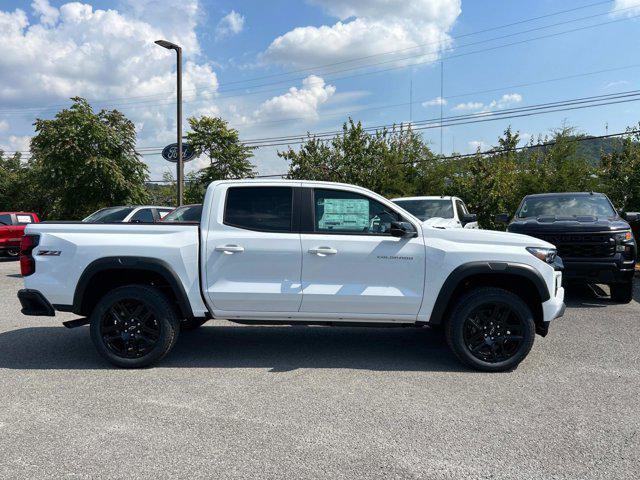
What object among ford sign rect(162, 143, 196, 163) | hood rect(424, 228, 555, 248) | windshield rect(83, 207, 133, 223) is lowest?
hood rect(424, 228, 555, 248)

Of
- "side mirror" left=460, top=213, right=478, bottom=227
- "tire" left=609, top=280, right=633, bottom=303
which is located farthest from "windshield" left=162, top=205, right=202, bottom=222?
"tire" left=609, top=280, right=633, bottom=303

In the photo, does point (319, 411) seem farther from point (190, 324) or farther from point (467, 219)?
point (467, 219)

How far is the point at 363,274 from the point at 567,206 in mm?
6381

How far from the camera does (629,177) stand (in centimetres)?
1656

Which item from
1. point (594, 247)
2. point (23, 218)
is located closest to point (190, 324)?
point (594, 247)

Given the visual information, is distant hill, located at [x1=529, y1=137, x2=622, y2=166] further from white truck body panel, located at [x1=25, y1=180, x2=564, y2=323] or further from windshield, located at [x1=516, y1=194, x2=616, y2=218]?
white truck body panel, located at [x1=25, y1=180, x2=564, y2=323]

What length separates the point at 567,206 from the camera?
31.4 feet

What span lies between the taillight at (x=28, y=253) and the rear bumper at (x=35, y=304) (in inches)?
7.8

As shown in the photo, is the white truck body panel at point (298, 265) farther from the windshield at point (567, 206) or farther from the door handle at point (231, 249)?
the windshield at point (567, 206)

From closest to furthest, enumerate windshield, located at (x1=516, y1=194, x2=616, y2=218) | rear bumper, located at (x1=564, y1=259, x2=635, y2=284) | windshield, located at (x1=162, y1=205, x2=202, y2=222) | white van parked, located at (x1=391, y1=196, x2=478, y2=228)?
rear bumper, located at (x1=564, y1=259, x2=635, y2=284), windshield, located at (x1=516, y1=194, x2=616, y2=218), white van parked, located at (x1=391, y1=196, x2=478, y2=228), windshield, located at (x1=162, y1=205, x2=202, y2=222)

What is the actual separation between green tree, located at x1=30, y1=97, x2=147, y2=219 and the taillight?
62.1 ft

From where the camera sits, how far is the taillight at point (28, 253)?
505 centimetres

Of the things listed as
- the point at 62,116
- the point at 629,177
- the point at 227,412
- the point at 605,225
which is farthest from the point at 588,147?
the point at 227,412

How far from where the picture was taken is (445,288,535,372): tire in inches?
191
